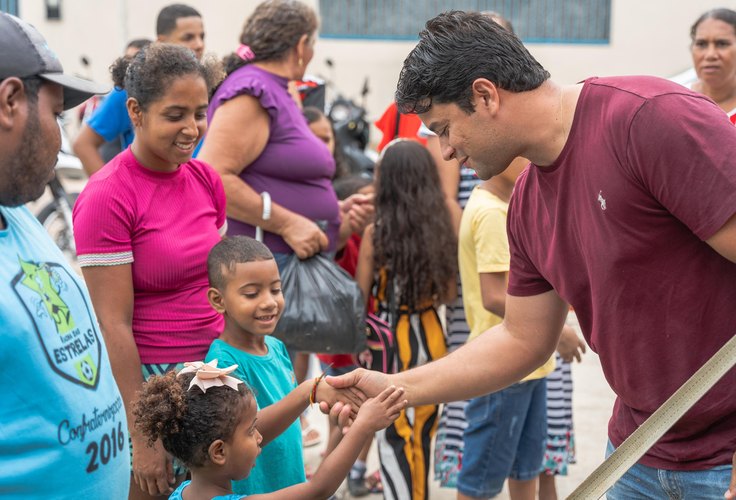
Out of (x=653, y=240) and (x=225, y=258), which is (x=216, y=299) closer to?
(x=225, y=258)

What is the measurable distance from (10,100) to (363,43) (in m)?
13.5

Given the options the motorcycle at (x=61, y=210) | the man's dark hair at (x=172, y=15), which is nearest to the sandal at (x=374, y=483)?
the man's dark hair at (x=172, y=15)

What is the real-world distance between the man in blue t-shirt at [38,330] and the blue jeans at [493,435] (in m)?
2.33

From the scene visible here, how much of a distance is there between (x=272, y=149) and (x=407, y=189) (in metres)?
0.70

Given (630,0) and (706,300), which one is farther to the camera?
(630,0)

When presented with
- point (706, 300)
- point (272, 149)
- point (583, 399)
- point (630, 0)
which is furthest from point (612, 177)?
point (630, 0)

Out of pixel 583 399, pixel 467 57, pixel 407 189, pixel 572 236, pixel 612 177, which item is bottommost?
pixel 583 399

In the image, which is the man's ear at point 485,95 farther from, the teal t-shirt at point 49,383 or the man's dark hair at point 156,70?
the man's dark hair at point 156,70

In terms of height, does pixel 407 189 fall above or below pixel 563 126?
below

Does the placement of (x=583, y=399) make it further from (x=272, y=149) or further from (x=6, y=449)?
(x=6, y=449)

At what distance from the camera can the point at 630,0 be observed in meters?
14.8

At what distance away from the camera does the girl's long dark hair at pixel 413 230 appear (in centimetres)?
460

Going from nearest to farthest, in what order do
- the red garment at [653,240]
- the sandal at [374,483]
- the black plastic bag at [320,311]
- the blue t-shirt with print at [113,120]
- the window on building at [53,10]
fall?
the red garment at [653,240] < the black plastic bag at [320,311] < the blue t-shirt with print at [113,120] < the sandal at [374,483] < the window on building at [53,10]

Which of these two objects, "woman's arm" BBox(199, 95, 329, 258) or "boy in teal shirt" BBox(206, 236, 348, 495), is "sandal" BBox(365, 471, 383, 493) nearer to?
"woman's arm" BBox(199, 95, 329, 258)
